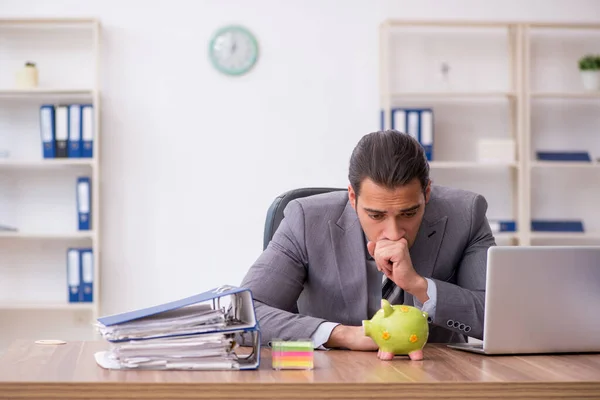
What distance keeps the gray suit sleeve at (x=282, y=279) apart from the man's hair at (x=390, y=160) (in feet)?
0.87

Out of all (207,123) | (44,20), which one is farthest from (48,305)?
(44,20)

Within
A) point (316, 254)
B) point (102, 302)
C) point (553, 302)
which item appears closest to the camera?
point (553, 302)

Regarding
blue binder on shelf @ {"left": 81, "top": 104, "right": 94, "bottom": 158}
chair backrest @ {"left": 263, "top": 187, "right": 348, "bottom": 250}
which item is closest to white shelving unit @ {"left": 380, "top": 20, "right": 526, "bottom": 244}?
blue binder on shelf @ {"left": 81, "top": 104, "right": 94, "bottom": 158}

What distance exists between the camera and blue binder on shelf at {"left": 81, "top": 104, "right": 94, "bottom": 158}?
14.3ft

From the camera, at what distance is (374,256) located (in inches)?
75.0

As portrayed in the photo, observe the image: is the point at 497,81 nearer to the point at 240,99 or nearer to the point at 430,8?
the point at 430,8

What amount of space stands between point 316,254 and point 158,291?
269 cm

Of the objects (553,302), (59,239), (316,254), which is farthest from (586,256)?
(59,239)

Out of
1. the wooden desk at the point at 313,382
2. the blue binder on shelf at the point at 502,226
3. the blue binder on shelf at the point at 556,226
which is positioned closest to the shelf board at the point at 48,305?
the blue binder on shelf at the point at 502,226

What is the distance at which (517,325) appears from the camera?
162 centimetres

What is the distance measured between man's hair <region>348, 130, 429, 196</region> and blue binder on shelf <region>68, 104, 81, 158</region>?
278 cm

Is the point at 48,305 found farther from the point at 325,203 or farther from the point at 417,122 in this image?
the point at 325,203

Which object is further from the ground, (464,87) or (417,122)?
(464,87)

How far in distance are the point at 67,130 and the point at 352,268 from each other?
2.77 meters
